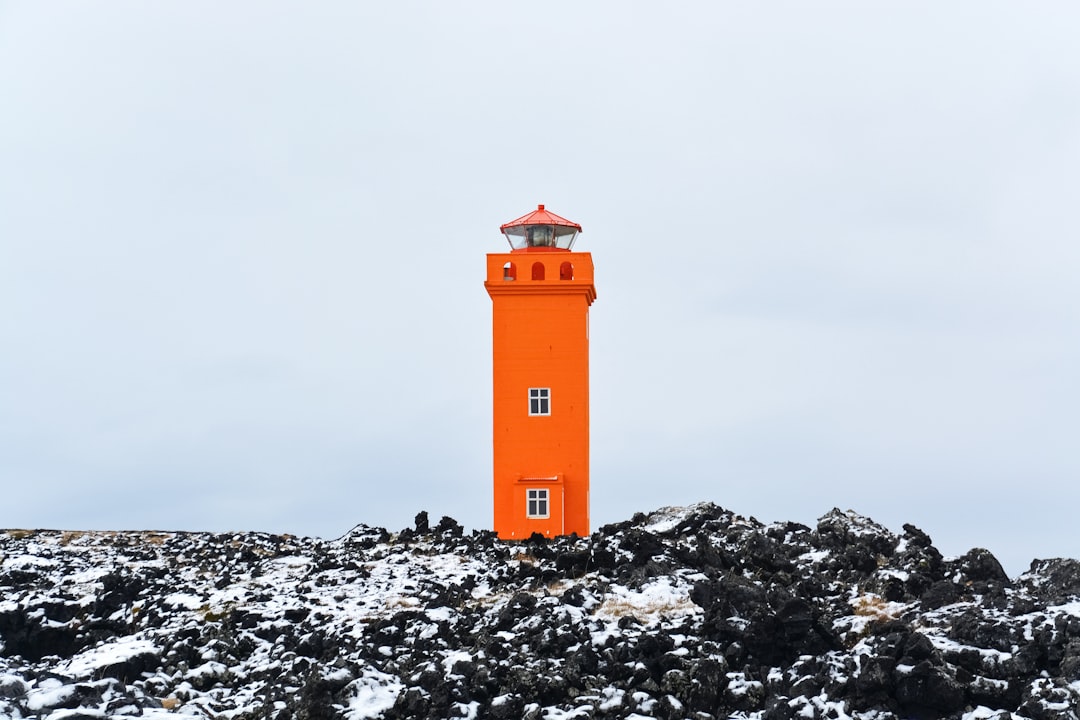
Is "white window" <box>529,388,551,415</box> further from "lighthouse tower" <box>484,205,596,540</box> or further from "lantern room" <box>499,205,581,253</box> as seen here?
"lantern room" <box>499,205,581,253</box>

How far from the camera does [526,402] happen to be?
40625mm

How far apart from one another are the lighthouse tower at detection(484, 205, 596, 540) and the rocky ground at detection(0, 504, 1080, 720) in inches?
151

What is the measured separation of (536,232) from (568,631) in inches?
655

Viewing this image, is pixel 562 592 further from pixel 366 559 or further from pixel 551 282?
pixel 551 282

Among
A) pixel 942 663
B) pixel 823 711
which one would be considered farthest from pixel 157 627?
pixel 942 663

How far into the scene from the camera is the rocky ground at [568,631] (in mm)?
26719

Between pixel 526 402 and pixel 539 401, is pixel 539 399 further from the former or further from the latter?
pixel 526 402

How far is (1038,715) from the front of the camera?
25.3 metres

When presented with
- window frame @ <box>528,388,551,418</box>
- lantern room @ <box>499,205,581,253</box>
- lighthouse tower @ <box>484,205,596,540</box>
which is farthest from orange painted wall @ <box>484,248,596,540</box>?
lantern room @ <box>499,205,581,253</box>

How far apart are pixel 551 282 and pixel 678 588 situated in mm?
12365

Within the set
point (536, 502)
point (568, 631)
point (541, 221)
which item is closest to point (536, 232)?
point (541, 221)

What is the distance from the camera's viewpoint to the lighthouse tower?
4047 cm

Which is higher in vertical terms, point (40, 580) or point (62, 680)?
point (40, 580)

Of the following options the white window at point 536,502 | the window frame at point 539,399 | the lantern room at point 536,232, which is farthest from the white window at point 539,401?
the lantern room at point 536,232
